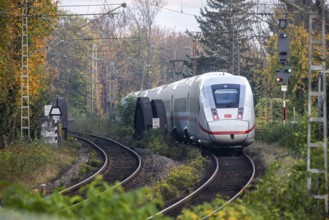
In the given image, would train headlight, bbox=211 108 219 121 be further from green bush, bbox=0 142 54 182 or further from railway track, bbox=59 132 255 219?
green bush, bbox=0 142 54 182

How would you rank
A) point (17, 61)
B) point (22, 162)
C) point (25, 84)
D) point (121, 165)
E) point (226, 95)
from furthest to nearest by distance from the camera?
point (25, 84)
point (17, 61)
point (121, 165)
point (226, 95)
point (22, 162)

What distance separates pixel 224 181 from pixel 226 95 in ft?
20.9

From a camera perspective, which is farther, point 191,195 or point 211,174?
point 211,174

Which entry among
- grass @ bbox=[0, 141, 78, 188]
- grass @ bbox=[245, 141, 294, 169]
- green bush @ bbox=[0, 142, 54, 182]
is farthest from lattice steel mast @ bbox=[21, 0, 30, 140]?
grass @ bbox=[245, 141, 294, 169]

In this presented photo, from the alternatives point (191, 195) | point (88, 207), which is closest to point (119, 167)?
point (191, 195)

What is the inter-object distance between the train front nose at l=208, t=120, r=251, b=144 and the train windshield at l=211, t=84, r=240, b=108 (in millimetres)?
681

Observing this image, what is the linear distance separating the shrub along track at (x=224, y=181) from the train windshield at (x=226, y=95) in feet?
6.65

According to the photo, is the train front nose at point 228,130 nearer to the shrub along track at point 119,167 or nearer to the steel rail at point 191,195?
the steel rail at point 191,195

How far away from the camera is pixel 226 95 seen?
28938 mm

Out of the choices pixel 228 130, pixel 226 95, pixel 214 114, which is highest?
pixel 226 95

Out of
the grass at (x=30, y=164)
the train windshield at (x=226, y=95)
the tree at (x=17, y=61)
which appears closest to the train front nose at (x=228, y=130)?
the train windshield at (x=226, y=95)

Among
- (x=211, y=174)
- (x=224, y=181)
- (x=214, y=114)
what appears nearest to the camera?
(x=224, y=181)

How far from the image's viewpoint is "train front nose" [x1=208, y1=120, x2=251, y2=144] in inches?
1110

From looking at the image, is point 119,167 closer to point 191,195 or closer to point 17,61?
point 17,61
